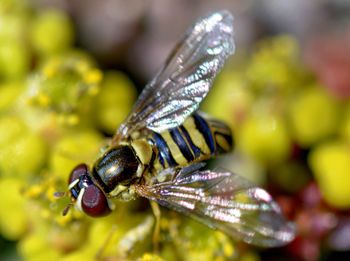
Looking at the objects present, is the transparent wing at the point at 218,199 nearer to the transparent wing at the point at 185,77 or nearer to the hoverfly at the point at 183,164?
the hoverfly at the point at 183,164

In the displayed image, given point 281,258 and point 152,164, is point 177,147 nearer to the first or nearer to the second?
point 152,164

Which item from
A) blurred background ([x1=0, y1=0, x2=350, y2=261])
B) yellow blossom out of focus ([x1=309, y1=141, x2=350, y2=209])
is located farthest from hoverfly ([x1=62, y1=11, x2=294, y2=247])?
yellow blossom out of focus ([x1=309, y1=141, x2=350, y2=209])

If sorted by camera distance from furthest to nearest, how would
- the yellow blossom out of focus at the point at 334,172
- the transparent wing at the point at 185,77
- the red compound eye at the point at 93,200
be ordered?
1. the yellow blossom out of focus at the point at 334,172
2. the transparent wing at the point at 185,77
3. the red compound eye at the point at 93,200

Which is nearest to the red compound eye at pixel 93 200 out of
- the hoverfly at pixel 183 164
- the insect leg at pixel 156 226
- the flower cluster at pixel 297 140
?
the hoverfly at pixel 183 164

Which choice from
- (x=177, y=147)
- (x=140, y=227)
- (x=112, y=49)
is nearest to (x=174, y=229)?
(x=140, y=227)

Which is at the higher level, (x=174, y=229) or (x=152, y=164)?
(x=152, y=164)

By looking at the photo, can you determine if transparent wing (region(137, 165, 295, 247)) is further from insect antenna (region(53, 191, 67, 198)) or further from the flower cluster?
the flower cluster
